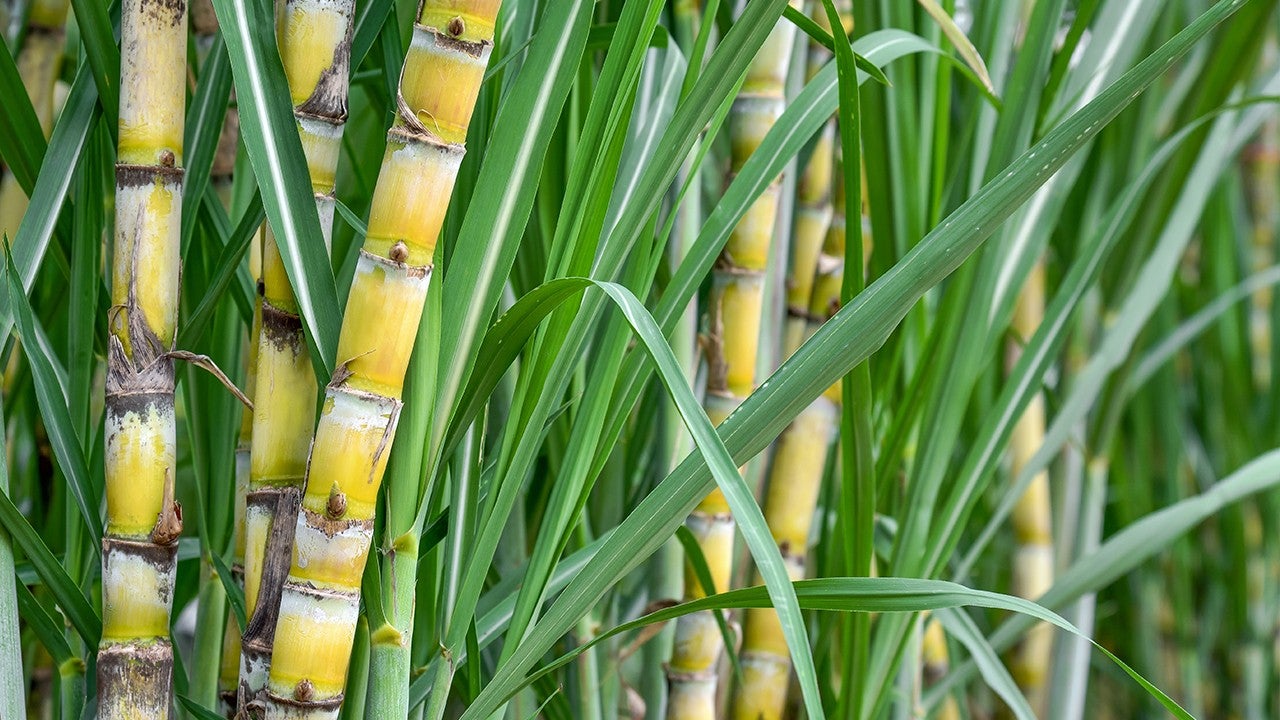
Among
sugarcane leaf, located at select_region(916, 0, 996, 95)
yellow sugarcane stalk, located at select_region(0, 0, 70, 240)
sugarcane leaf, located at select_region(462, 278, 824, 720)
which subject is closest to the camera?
sugarcane leaf, located at select_region(462, 278, 824, 720)

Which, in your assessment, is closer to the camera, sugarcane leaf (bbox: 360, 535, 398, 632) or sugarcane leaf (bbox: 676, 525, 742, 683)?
sugarcane leaf (bbox: 360, 535, 398, 632)

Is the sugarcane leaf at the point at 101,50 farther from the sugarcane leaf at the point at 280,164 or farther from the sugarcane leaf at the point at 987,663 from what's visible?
the sugarcane leaf at the point at 987,663

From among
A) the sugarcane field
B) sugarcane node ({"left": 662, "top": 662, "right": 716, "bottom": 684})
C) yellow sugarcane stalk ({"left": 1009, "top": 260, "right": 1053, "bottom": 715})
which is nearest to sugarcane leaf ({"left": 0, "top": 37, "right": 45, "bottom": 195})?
the sugarcane field

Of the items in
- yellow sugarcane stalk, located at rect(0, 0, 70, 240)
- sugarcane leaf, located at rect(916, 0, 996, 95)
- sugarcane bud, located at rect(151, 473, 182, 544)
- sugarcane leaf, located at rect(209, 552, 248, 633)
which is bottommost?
sugarcane leaf, located at rect(209, 552, 248, 633)

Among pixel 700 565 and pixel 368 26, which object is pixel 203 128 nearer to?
pixel 368 26

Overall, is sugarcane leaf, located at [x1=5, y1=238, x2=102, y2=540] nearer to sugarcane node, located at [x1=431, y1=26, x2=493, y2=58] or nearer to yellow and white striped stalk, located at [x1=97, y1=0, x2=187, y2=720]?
yellow and white striped stalk, located at [x1=97, y1=0, x2=187, y2=720]

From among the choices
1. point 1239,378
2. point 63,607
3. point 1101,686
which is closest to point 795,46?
point 63,607

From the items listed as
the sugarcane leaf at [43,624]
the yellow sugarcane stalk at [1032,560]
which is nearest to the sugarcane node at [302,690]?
the sugarcane leaf at [43,624]
